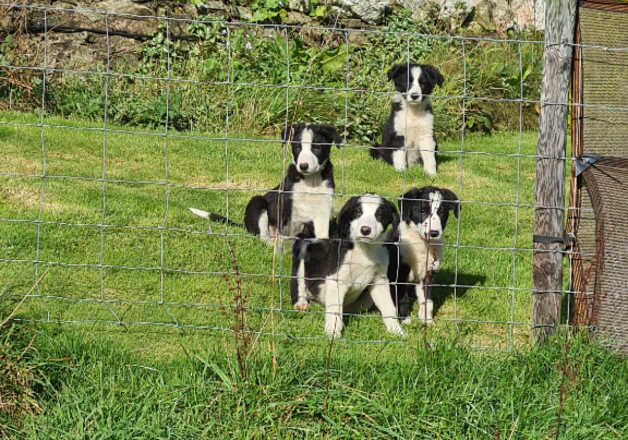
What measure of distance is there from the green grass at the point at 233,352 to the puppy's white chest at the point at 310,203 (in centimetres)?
41

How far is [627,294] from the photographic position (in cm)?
456

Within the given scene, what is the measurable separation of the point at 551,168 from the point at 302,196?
99.4 inches

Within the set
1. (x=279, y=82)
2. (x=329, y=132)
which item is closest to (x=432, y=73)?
(x=279, y=82)

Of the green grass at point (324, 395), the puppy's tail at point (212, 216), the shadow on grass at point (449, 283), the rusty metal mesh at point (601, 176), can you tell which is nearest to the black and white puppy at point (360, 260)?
the shadow on grass at point (449, 283)

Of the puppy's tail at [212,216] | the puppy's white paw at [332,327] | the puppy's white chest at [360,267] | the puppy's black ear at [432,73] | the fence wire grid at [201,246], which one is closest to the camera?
the fence wire grid at [201,246]

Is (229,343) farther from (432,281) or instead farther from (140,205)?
(140,205)

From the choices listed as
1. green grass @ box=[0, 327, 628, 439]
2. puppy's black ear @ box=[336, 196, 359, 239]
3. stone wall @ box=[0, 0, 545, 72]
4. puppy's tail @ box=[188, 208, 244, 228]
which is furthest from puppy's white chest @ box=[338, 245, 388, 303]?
stone wall @ box=[0, 0, 545, 72]

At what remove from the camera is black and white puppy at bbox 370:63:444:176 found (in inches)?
358

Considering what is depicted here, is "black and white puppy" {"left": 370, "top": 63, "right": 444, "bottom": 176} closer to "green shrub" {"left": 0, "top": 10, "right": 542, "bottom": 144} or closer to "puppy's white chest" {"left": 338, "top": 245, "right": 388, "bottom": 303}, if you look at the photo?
"green shrub" {"left": 0, "top": 10, "right": 542, "bottom": 144}

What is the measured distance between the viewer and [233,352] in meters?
4.48

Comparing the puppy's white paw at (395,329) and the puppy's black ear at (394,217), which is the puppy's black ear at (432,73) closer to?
the puppy's black ear at (394,217)

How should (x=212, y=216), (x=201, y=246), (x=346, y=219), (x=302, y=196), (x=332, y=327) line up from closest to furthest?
(x=332, y=327), (x=346, y=219), (x=201, y=246), (x=302, y=196), (x=212, y=216)

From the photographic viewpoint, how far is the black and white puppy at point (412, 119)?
910 centimetres

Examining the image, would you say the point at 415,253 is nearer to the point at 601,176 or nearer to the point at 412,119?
the point at 601,176
